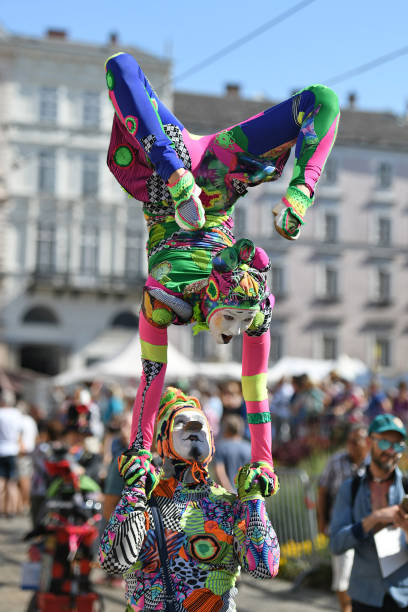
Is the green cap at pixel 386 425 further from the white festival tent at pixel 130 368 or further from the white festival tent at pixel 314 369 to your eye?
the white festival tent at pixel 314 369

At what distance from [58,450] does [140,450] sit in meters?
4.19

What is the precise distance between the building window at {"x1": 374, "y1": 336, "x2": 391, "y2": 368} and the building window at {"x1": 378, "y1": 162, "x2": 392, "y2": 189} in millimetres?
7533

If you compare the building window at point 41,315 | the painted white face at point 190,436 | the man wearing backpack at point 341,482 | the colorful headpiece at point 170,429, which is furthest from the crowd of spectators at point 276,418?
the building window at point 41,315

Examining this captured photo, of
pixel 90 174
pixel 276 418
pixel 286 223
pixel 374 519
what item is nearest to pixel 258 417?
pixel 286 223

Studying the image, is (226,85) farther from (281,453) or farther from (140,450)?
(140,450)

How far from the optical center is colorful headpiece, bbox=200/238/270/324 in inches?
112

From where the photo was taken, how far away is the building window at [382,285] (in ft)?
141

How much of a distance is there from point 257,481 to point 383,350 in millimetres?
40124

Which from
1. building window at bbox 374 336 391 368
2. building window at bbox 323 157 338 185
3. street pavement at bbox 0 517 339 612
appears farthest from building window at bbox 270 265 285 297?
street pavement at bbox 0 517 339 612

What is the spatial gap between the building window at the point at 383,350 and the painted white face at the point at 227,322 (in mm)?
39960

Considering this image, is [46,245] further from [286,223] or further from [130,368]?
[286,223]

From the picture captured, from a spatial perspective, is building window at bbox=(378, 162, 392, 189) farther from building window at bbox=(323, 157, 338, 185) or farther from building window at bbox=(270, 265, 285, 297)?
building window at bbox=(270, 265, 285, 297)

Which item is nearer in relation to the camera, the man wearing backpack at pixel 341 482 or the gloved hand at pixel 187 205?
the gloved hand at pixel 187 205

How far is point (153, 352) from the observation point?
315 cm
